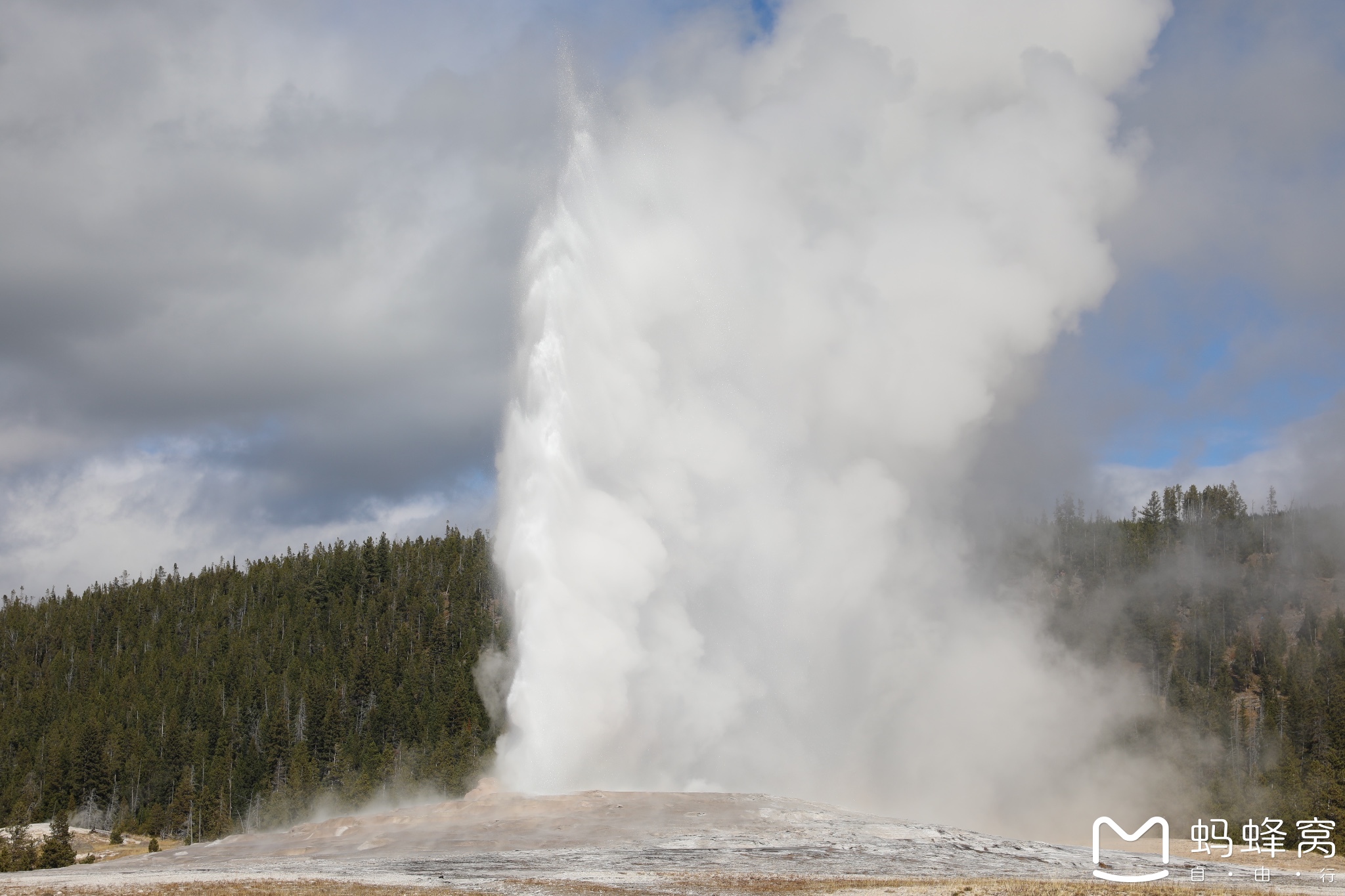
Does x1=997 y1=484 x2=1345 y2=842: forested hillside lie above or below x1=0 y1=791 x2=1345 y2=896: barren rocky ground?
above

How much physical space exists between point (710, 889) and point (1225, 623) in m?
136

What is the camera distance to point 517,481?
49.3 metres

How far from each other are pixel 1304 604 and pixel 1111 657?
3945 centimetres

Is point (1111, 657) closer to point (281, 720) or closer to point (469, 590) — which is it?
point (469, 590)

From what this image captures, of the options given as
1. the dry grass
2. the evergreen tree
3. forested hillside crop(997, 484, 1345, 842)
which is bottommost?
the evergreen tree

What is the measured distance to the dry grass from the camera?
77.2 feet

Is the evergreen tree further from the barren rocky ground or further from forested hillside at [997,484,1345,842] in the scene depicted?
forested hillside at [997,484,1345,842]

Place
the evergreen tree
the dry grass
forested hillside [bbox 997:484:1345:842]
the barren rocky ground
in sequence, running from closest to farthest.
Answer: the dry grass
the barren rocky ground
the evergreen tree
forested hillside [bbox 997:484:1345:842]

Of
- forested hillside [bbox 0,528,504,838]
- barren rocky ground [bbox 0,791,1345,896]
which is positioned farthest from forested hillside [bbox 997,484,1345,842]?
forested hillside [bbox 0,528,504,838]

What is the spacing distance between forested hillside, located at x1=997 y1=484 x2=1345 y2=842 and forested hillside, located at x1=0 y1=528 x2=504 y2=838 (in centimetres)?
5762

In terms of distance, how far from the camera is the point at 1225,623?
141 m

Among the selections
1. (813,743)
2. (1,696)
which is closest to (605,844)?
(813,743)

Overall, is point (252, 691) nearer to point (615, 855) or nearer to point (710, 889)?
point (615, 855)

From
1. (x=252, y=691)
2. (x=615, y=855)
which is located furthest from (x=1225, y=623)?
(x=615, y=855)
